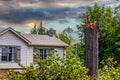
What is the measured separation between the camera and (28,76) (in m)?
10.3

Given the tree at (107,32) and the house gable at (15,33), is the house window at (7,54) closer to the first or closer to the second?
the house gable at (15,33)

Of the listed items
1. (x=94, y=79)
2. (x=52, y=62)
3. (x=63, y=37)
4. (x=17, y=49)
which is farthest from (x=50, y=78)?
(x=63, y=37)

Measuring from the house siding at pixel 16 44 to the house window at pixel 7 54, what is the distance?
421 millimetres

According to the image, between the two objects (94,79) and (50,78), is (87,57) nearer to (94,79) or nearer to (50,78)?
(94,79)

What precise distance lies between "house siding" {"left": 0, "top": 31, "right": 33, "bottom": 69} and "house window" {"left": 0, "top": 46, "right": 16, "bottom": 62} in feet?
1.38

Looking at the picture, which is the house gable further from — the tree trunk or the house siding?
the tree trunk

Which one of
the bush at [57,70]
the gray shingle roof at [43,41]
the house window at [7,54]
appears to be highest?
the bush at [57,70]

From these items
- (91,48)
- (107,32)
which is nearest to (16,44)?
(107,32)

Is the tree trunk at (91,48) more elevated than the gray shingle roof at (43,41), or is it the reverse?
the tree trunk at (91,48)

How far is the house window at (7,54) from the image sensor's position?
1468 inches

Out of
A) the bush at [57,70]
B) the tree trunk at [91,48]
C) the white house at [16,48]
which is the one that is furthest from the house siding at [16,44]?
the bush at [57,70]

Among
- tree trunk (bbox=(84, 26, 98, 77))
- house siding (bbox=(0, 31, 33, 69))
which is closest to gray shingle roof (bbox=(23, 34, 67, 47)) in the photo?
house siding (bbox=(0, 31, 33, 69))

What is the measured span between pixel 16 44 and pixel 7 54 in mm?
1706

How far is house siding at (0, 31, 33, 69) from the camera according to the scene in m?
37.9
